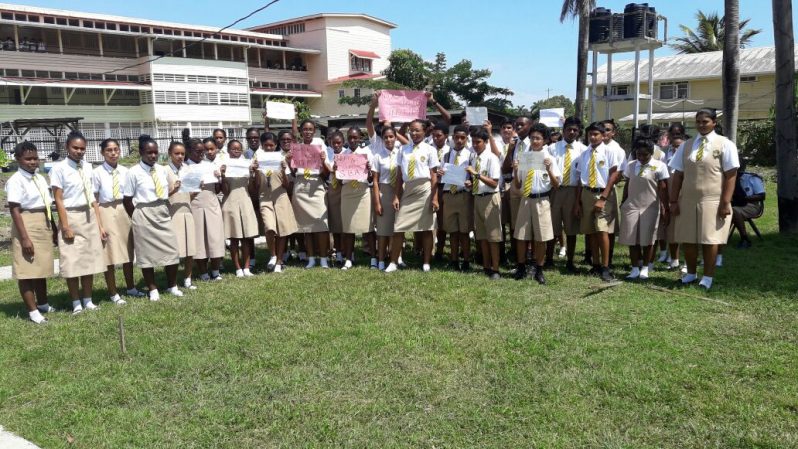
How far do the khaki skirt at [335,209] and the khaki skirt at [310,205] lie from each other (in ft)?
0.44

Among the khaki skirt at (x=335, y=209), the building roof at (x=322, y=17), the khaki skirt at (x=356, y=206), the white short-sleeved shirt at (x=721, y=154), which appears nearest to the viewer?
the white short-sleeved shirt at (x=721, y=154)

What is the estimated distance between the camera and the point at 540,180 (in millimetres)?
7324

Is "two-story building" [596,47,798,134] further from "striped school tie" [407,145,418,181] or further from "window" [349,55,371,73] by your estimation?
"striped school tie" [407,145,418,181]

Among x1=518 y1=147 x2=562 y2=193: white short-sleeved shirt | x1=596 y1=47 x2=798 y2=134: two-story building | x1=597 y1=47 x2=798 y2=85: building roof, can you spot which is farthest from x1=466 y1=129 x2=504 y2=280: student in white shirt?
x1=597 y1=47 x2=798 y2=85: building roof

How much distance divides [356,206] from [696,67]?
3698 centimetres

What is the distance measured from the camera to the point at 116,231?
6.96 m

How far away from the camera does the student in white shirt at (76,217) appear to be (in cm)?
636

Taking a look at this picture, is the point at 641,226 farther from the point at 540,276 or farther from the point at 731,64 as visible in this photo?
the point at 731,64

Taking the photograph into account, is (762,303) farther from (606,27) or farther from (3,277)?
(606,27)

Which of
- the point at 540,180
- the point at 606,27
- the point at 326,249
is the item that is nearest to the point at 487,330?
the point at 540,180

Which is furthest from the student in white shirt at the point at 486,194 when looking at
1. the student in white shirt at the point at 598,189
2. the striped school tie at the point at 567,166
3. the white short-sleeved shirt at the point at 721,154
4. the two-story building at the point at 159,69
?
the two-story building at the point at 159,69

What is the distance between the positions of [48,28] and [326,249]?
1442 inches

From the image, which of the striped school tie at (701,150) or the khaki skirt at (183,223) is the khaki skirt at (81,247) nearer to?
the khaki skirt at (183,223)

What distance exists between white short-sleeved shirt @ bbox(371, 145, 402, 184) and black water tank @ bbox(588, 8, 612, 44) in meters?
13.5
